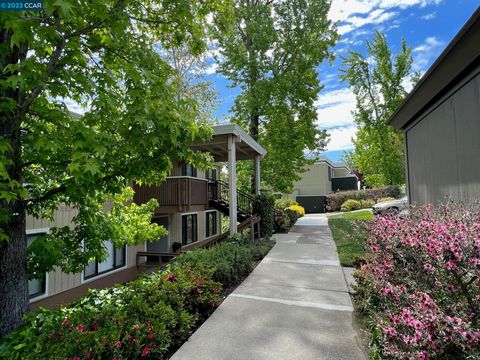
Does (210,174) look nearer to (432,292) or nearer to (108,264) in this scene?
(108,264)

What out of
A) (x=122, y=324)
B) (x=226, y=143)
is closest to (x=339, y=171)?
(x=226, y=143)

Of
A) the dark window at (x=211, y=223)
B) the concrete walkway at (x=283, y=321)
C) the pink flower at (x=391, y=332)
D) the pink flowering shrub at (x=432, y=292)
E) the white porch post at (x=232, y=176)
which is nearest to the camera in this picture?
the pink flowering shrub at (x=432, y=292)

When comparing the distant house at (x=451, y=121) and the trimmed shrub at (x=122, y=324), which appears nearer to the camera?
the trimmed shrub at (x=122, y=324)

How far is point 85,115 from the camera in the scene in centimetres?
333

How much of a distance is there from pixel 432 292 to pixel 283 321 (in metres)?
2.20

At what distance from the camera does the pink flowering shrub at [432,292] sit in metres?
2.32

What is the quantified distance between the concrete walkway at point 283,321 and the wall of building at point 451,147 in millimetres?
2906

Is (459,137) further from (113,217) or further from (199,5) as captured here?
(113,217)

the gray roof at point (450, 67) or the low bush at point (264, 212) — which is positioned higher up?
the gray roof at point (450, 67)

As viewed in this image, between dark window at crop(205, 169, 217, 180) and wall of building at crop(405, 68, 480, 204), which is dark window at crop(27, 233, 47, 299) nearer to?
wall of building at crop(405, 68, 480, 204)

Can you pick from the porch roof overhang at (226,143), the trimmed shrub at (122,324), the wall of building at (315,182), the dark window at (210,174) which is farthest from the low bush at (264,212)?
the wall of building at (315,182)

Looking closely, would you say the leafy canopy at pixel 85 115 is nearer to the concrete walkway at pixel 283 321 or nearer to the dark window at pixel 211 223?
the concrete walkway at pixel 283 321

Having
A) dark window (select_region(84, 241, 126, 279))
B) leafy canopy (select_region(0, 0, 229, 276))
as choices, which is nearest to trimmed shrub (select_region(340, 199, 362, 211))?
dark window (select_region(84, 241, 126, 279))

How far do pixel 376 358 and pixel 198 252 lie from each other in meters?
4.56
